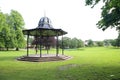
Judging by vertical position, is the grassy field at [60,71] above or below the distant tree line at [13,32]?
below

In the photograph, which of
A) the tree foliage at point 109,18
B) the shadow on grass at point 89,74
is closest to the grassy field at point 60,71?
the shadow on grass at point 89,74

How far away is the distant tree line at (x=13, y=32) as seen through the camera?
5908cm

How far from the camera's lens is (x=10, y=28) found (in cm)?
6075

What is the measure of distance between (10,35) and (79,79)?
1926 inches

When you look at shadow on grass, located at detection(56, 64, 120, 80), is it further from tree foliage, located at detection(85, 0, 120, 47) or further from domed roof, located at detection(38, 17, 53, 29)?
domed roof, located at detection(38, 17, 53, 29)

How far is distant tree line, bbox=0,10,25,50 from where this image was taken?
59078mm

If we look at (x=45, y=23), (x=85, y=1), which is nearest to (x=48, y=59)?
(x=45, y=23)

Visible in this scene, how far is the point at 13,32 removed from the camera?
5994 centimetres

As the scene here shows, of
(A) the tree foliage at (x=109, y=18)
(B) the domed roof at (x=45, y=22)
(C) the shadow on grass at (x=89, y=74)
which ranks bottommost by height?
(C) the shadow on grass at (x=89, y=74)

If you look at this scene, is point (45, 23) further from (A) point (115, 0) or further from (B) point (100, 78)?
(A) point (115, 0)

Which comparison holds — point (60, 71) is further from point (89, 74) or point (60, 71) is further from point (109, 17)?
point (109, 17)

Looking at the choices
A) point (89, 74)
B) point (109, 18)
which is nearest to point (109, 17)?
point (109, 18)

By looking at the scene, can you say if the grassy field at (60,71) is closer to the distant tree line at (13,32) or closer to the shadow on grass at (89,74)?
the shadow on grass at (89,74)

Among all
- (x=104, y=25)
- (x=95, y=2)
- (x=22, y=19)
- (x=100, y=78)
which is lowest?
(x=100, y=78)
